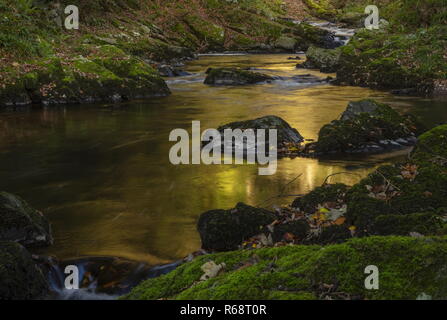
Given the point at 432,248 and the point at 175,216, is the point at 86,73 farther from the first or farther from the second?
the point at 432,248

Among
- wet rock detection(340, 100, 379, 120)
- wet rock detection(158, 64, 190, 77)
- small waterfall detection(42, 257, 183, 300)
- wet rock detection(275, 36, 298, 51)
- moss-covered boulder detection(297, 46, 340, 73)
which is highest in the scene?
wet rock detection(275, 36, 298, 51)

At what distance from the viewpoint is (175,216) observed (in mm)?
7637

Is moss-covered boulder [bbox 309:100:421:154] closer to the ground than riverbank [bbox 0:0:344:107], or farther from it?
closer to the ground

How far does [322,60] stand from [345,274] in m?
24.3

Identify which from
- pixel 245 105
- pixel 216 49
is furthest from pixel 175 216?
pixel 216 49

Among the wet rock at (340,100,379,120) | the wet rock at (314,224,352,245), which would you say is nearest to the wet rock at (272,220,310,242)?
the wet rock at (314,224,352,245)

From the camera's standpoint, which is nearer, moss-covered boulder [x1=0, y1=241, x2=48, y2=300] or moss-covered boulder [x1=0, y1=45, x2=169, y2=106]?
moss-covered boulder [x1=0, y1=241, x2=48, y2=300]

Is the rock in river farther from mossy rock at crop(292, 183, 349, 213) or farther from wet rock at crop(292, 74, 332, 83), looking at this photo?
wet rock at crop(292, 74, 332, 83)

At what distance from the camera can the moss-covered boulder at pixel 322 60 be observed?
26.0 m

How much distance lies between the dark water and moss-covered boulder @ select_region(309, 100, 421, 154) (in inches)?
26.6

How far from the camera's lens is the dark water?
23.0 feet

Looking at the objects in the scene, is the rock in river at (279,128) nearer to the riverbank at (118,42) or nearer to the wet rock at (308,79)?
the riverbank at (118,42)

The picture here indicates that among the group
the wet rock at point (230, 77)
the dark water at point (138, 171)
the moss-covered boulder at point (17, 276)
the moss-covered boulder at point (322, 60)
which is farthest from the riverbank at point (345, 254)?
the moss-covered boulder at point (322, 60)

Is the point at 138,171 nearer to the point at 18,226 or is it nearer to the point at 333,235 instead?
the point at 18,226
